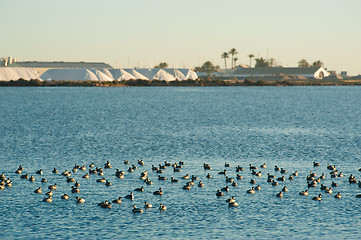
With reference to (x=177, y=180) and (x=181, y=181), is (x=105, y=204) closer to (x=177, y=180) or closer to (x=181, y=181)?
(x=177, y=180)

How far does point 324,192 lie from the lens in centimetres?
4312

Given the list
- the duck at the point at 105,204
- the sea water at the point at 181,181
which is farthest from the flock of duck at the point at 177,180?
the sea water at the point at 181,181

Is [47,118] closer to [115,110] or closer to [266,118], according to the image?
[115,110]

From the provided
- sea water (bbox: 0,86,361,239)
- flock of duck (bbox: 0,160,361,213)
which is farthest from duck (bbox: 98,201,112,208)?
sea water (bbox: 0,86,361,239)

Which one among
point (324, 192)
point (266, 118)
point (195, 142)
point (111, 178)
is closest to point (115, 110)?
point (266, 118)

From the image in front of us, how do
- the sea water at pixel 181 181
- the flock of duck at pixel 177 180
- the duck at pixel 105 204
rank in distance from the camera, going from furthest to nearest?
the flock of duck at pixel 177 180, the duck at pixel 105 204, the sea water at pixel 181 181

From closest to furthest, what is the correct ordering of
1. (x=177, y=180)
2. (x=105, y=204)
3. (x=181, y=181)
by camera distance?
(x=105, y=204), (x=177, y=180), (x=181, y=181)

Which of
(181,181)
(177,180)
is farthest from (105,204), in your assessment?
(181,181)

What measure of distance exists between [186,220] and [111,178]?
14.4 meters

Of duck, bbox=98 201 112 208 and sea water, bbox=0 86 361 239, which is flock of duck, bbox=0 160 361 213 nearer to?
duck, bbox=98 201 112 208

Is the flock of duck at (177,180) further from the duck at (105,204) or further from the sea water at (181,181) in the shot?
the sea water at (181,181)

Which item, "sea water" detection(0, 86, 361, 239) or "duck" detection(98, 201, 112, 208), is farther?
"duck" detection(98, 201, 112, 208)

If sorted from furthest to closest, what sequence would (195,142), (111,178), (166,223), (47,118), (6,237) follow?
(47,118), (195,142), (111,178), (166,223), (6,237)

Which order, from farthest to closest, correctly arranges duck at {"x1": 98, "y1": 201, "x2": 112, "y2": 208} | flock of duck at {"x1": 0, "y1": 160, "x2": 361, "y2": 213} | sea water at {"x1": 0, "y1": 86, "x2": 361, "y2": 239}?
flock of duck at {"x1": 0, "y1": 160, "x2": 361, "y2": 213}
duck at {"x1": 98, "y1": 201, "x2": 112, "y2": 208}
sea water at {"x1": 0, "y1": 86, "x2": 361, "y2": 239}
